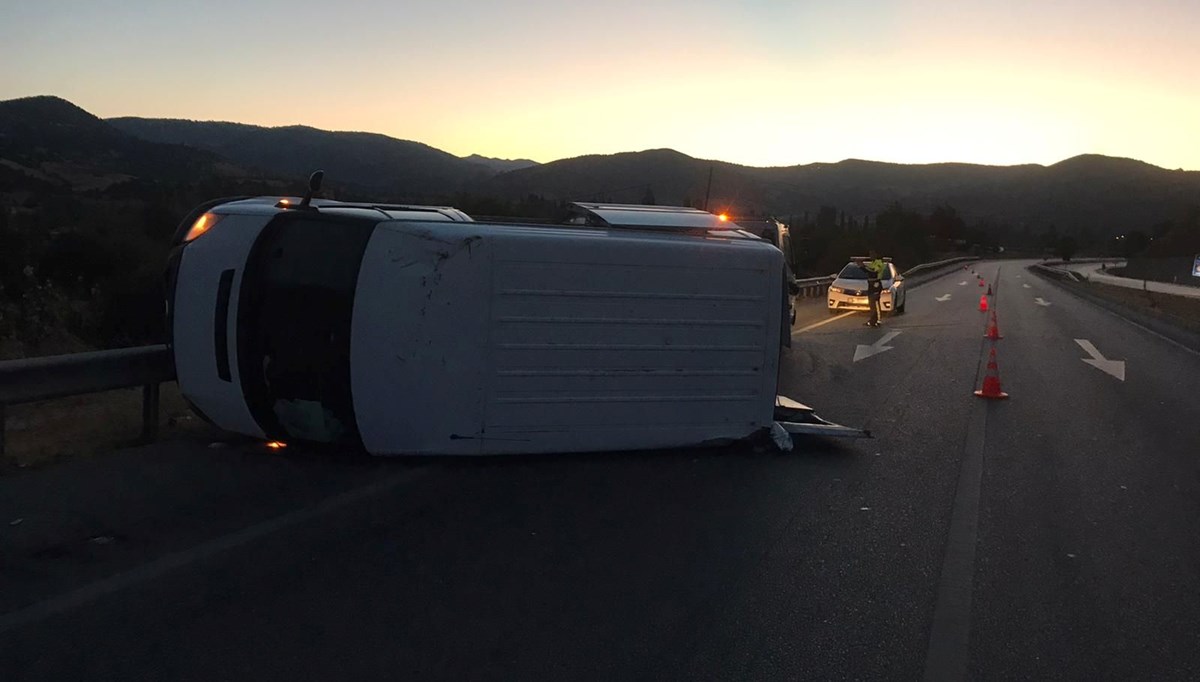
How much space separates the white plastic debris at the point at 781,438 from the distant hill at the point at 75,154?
39837 millimetres

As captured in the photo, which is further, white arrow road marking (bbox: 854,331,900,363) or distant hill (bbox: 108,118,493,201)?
distant hill (bbox: 108,118,493,201)

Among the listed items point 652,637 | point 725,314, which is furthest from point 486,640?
point 725,314

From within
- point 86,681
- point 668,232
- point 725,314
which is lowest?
point 86,681

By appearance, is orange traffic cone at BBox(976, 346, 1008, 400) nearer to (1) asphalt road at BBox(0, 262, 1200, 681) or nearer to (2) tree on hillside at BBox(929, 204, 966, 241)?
(1) asphalt road at BBox(0, 262, 1200, 681)

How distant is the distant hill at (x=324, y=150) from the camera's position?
78.6m

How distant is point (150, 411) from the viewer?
881 centimetres

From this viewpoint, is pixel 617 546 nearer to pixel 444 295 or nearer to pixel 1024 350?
pixel 444 295

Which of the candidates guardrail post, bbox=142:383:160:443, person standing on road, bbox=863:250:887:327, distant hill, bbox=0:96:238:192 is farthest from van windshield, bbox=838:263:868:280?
distant hill, bbox=0:96:238:192

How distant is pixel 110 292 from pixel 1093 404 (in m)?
15.7

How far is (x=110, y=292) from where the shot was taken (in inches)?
722

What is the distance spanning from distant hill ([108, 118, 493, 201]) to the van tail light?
64371 millimetres

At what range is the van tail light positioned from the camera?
27.4ft

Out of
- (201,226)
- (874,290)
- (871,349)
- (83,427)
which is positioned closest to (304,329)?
(201,226)

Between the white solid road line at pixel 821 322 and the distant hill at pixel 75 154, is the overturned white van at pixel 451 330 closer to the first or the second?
the white solid road line at pixel 821 322
